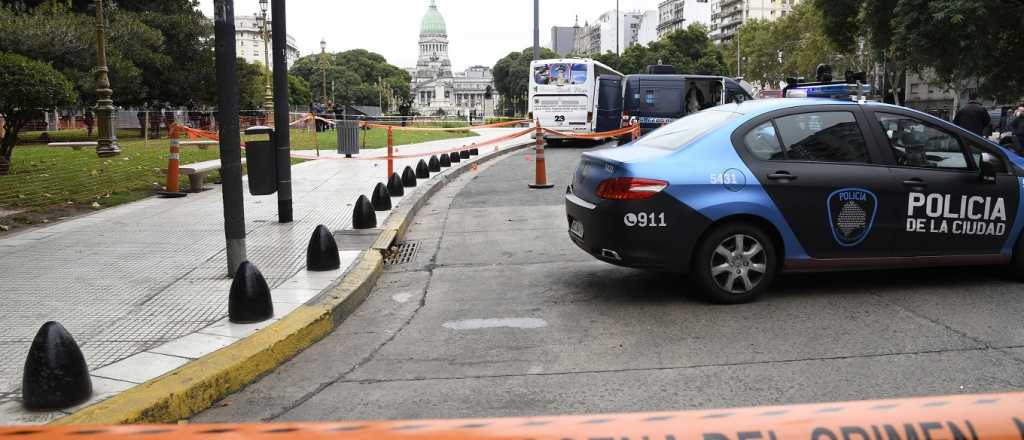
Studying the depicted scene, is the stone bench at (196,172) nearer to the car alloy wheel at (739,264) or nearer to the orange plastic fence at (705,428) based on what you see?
the car alloy wheel at (739,264)

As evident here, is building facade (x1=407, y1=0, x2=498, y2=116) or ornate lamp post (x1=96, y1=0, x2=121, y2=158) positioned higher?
building facade (x1=407, y1=0, x2=498, y2=116)

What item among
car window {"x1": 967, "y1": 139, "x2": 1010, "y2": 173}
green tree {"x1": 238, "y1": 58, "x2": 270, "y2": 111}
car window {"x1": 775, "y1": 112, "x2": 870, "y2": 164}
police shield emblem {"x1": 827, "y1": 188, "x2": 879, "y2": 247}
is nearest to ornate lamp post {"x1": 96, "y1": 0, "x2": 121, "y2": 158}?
car window {"x1": 775, "y1": 112, "x2": 870, "y2": 164}

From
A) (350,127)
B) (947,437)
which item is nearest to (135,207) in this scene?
(350,127)

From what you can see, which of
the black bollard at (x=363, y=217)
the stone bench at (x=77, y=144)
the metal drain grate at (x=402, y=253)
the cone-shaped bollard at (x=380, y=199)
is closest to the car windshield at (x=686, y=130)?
the metal drain grate at (x=402, y=253)

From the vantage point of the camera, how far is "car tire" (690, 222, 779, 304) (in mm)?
5758

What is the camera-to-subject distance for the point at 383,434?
1903 millimetres

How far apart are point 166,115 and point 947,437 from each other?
1840 inches

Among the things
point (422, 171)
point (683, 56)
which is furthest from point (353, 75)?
point (422, 171)

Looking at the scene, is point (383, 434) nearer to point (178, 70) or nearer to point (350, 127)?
point (350, 127)

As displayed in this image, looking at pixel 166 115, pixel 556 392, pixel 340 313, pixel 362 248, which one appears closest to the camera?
pixel 556 392

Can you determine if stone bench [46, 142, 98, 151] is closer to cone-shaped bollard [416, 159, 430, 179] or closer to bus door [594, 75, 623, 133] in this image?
cone-shaped bollard [416, 159, 430, 179]

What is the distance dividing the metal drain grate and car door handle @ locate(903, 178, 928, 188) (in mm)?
4522

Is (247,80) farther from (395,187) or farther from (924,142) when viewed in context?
(924,142)

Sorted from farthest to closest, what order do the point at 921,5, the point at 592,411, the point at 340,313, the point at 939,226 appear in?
the point at 921,5, the point at 939,226, the point at 340,313, the point at 592,411
